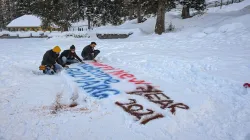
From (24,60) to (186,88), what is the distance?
799 cm

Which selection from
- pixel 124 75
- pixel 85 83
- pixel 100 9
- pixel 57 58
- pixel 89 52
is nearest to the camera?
pixel 85 83

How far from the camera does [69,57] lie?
10.3 m

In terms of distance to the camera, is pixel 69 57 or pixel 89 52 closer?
pixel 69 57

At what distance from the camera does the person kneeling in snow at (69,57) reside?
984cm

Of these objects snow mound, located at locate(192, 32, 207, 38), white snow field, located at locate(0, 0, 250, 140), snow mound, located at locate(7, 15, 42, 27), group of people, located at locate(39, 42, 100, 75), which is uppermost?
snow mound, located at locate(7, 15, 42, 27)

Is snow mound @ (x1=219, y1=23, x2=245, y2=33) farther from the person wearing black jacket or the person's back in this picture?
the person's back

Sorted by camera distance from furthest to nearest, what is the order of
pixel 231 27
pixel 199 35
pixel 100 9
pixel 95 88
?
pixel 100 9 → pixel 199 35 → pixel 231 27 → pixel 95 88

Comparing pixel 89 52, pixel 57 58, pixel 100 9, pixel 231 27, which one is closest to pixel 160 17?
pixel 231 27

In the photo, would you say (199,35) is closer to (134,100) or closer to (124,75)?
(124,75)

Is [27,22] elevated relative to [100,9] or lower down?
lower down

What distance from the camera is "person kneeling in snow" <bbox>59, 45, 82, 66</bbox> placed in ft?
32.3

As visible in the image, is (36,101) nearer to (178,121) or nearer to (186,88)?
(178,121)

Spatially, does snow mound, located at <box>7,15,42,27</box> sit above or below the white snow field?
above

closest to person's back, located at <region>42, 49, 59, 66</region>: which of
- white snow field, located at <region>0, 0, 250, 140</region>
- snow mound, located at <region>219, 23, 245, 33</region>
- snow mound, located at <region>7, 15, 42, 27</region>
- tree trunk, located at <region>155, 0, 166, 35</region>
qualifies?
white snow field, located at <region>0, 0, 250, 140</region>
